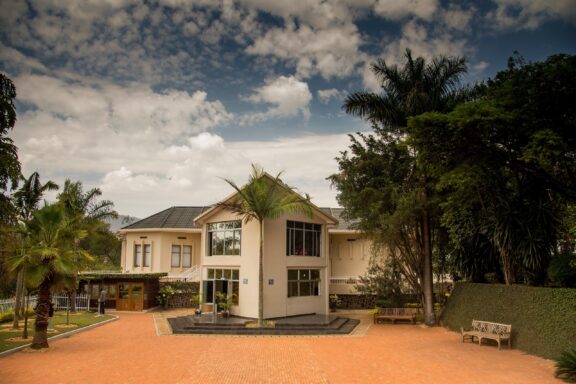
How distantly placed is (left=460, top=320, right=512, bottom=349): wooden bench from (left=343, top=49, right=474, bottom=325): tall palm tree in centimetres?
538

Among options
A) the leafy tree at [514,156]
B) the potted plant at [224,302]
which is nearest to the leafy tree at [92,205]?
the potted plant at [224,302]

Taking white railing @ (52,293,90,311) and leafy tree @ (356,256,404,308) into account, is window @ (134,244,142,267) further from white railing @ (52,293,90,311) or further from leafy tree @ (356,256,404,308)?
leafy tree @ (356,256,404,308)

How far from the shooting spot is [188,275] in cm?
3266

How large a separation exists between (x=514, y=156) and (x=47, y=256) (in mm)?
17220

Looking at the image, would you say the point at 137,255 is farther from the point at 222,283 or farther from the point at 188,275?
the point at 222,283

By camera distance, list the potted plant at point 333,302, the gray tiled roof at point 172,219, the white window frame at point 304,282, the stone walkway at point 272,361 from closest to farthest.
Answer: the stone walkway at point 272,361 < the white window frame at point 304,282 < the potted plant at point 333,302 < the gray tiled roof at point 172,219

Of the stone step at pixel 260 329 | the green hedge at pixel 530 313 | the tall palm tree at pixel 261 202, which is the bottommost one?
the stone step at pixel 260 329

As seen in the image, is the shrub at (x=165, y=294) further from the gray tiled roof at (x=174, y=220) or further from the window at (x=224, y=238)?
the window at (x=224, y=238)

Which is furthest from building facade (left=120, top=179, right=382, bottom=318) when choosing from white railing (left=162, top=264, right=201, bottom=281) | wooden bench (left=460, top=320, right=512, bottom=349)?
wooden bench (left=460, top=320, right=512, bottom=349)

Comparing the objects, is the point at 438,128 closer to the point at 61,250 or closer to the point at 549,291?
the point at 549,291

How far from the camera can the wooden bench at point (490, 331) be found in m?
15.6


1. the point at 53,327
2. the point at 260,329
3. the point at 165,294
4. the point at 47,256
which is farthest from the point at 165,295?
the point at 47,256

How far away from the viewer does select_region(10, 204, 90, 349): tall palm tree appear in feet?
50.0

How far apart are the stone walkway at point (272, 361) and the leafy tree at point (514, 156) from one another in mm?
4460
